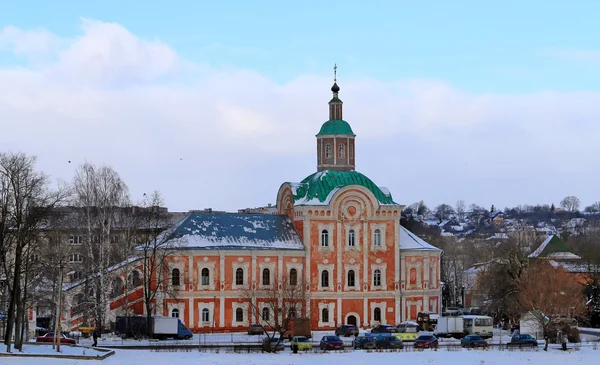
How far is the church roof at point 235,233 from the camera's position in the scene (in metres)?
74.0

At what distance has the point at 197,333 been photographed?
71812mm

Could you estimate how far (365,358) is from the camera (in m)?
53.6

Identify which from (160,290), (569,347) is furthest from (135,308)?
(569,347)

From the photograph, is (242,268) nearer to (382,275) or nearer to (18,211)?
(382,275)

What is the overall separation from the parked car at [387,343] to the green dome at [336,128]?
23.8 m

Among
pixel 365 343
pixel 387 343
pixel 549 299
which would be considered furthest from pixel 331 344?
pixel 549 299

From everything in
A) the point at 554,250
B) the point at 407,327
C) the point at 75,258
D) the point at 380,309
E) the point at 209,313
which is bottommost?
the point at 407,327

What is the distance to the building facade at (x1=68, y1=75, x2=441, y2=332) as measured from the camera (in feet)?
240

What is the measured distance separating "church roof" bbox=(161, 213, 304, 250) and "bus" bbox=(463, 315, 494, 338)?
13.7 m

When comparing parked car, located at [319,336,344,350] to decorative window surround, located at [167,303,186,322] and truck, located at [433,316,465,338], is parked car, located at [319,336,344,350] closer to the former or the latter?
truck, located at [433,316,465,338]

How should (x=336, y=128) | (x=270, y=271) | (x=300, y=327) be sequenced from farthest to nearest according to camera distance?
(x=336, y=128) → (x=270, y=271) → (x=300, y=327)

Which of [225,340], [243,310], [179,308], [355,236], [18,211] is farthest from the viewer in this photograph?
[355,236]

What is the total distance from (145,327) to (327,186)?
18726mm

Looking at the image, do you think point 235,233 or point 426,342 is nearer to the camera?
point 426,342
